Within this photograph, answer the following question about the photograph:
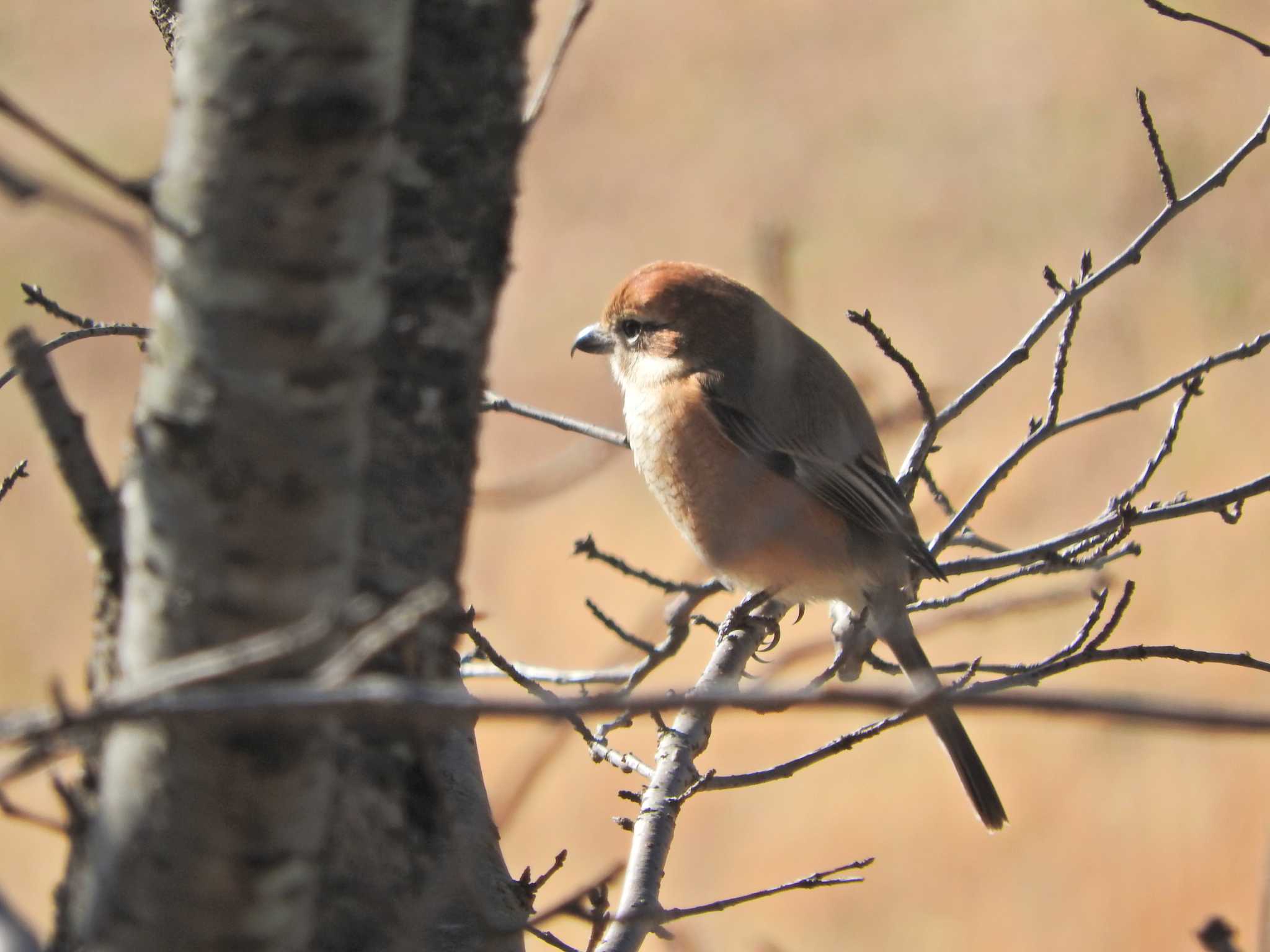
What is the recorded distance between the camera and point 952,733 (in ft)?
11.6

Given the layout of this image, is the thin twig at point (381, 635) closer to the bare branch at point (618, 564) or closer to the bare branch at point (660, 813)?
the bare branch at point (660, 813)

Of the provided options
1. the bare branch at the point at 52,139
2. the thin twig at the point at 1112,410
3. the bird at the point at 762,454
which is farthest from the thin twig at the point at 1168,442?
the bare branch at the point at 52,139

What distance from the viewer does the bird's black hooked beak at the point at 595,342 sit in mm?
4223

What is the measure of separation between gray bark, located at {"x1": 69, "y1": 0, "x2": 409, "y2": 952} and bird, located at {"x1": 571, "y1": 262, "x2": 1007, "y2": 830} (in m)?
2.35

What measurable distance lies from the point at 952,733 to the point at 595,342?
167 centimetres

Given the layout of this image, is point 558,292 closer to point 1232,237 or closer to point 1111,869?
point 1232,237

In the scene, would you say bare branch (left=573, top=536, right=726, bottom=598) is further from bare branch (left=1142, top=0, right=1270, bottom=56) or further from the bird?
bare branch (left=1142, top=0, right=1270, bottom=56)

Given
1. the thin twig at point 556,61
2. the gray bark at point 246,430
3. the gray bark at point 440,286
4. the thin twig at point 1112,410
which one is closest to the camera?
the gray bark at point 246,430

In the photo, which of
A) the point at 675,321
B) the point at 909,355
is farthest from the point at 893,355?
the point at 909,355

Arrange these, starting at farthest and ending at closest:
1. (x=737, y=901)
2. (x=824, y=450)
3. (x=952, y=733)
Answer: (x=824, y=450) → (x=952, y=733) → (x=737, y=901)

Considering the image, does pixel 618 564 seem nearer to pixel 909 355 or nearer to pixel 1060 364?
pixel 1060 364

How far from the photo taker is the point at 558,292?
10.2 m

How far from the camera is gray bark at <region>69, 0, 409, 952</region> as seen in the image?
100 centimetres

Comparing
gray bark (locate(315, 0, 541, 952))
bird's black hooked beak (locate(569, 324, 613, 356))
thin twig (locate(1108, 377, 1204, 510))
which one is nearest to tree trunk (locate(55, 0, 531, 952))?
gray bark (locate(315, 0, 541, 952))
